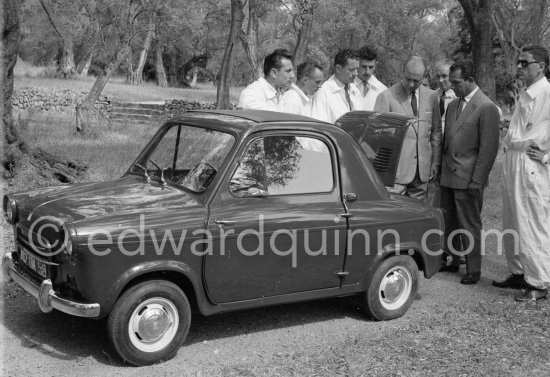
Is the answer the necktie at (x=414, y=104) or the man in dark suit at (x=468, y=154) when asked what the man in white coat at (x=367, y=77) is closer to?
the necktie at (x=414, y=104)

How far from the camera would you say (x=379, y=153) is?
682 centimetres

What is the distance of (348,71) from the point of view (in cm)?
793

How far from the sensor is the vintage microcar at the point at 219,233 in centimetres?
481

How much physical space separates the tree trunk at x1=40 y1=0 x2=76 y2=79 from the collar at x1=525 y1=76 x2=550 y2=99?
36799mm

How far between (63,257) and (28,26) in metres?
49.3

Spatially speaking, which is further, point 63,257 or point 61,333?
point 61,333

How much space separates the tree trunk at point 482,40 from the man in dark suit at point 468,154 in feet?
34.4

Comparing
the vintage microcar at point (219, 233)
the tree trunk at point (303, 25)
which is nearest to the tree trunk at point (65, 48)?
the tree trunk at point (303, 25)

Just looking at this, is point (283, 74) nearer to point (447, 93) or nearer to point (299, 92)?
point (299, 92)

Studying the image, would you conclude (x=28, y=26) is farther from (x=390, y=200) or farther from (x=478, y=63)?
(x=390, y=200)

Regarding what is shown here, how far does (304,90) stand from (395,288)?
3.24 m

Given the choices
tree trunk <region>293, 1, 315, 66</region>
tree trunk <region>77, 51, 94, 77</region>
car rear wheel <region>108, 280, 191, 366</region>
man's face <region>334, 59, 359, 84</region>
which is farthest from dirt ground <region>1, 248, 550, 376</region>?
tree trunk <region>77, 51, 94, 77</region>

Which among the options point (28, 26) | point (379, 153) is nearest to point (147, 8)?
point (379, 153)

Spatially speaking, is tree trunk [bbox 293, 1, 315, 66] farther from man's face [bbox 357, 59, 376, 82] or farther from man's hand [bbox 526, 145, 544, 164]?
man's hand [bbox 526, 145, 544, 164]
